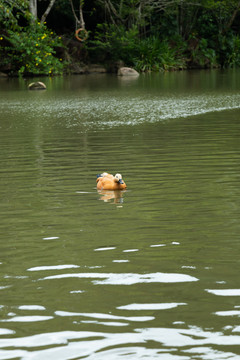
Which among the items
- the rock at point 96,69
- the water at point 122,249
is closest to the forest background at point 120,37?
the rock at point 96,69

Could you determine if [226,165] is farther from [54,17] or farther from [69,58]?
[54,17]

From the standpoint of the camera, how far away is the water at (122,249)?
3.57 m

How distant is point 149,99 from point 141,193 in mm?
13120

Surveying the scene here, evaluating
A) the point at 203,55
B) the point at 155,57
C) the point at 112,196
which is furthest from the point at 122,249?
the point at 203,55

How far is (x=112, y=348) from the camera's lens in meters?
3.43

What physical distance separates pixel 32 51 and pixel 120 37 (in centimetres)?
662

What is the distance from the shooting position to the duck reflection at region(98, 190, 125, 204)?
23.2ft

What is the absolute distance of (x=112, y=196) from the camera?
7.25m

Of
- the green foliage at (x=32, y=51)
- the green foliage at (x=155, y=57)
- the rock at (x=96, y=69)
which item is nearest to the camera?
the green foliage at (x=32, y=51)

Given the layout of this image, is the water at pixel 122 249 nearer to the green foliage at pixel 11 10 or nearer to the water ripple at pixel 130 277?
the water ripple at pixel 130 277

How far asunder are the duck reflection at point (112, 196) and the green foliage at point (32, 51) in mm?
27631

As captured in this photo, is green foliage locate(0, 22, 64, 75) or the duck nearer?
the duck

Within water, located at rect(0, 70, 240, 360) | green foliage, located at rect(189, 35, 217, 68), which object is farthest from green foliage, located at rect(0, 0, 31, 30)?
green foliage, located at rect(189, 35, 217, 68)

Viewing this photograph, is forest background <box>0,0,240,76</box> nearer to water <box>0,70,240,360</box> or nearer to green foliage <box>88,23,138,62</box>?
green foliage <box>88,23,138,62</box>
